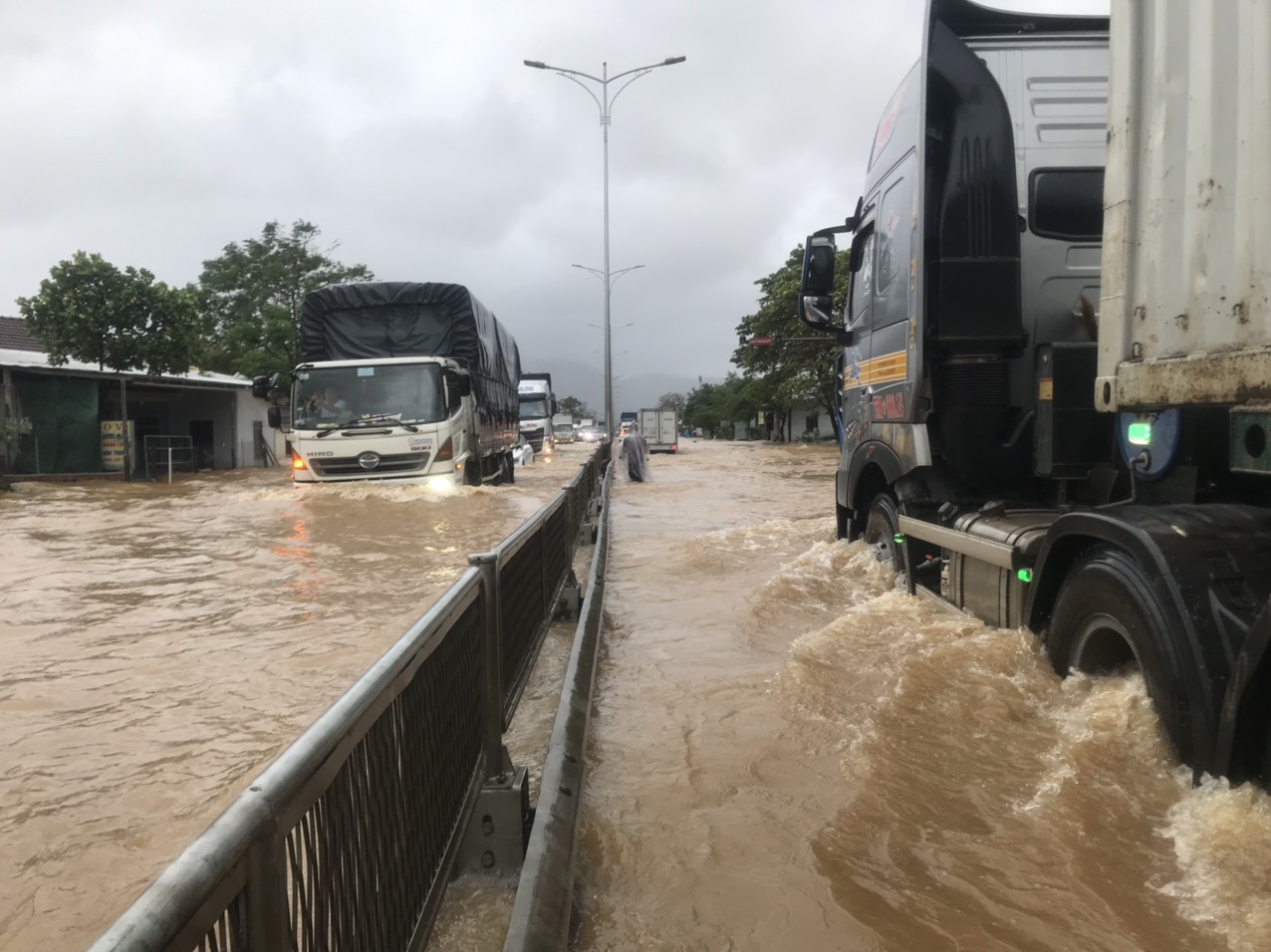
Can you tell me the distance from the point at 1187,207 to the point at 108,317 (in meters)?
24.0

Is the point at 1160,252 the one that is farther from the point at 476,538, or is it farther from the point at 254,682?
the point at 476,538

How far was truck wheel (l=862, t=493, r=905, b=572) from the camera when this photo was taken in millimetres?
6012

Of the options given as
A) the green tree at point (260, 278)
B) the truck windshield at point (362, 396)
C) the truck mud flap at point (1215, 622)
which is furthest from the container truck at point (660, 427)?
the truck mud flap at point (1215, 622)

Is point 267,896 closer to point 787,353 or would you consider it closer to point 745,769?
point 745,769

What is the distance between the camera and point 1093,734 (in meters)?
3.34

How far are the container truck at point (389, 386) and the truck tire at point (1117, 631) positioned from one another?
10.7 m

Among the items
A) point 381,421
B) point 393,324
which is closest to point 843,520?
point 381,421

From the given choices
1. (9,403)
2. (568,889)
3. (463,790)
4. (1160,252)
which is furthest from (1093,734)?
(9,403)

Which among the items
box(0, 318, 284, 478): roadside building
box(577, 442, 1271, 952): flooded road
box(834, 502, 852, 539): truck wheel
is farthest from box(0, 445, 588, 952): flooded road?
box(0, 318, 284, 478): roadside building

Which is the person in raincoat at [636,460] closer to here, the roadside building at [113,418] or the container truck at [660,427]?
the roadside building at [113,418]

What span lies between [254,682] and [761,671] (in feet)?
9.21

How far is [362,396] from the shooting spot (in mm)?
13430

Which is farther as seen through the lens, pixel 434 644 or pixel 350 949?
pixel 434 644

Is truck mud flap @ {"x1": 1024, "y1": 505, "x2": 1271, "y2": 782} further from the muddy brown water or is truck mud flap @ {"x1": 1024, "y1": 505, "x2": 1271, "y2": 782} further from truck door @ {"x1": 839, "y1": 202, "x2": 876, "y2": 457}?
truck door @ {"x1": 839, "y1": 202, "x2": 876, "y2": 457}
